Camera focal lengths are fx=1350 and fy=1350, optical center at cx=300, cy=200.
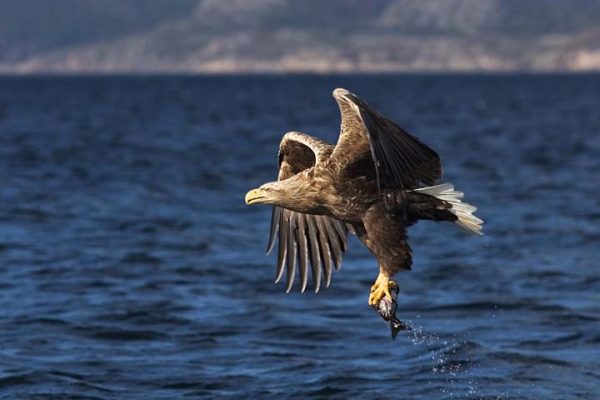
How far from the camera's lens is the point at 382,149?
849 cm

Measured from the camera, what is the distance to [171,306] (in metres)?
13.8

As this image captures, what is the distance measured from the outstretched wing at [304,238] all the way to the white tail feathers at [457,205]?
1.45 m

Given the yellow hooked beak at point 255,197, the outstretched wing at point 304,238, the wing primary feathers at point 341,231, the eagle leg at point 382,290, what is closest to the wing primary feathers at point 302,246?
the outstretched wing at point 304,238

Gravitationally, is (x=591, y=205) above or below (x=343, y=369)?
above

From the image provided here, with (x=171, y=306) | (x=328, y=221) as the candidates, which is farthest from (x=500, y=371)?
(x=171, y=306)

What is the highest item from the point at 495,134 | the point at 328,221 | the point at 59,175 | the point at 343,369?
the point at 495,134

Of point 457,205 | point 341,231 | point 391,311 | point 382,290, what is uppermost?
point 457,205

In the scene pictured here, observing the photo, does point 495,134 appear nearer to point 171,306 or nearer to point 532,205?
point 532,205

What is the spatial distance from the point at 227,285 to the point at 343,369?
13.0ft

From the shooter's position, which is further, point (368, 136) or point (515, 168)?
point (515, 168)

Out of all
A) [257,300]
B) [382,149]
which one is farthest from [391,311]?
[257,300]

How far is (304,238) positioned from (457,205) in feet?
6.42

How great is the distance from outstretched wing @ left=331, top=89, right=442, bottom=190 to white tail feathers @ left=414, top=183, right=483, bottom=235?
0.47 ft

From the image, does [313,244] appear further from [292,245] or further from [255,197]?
[255,197]
